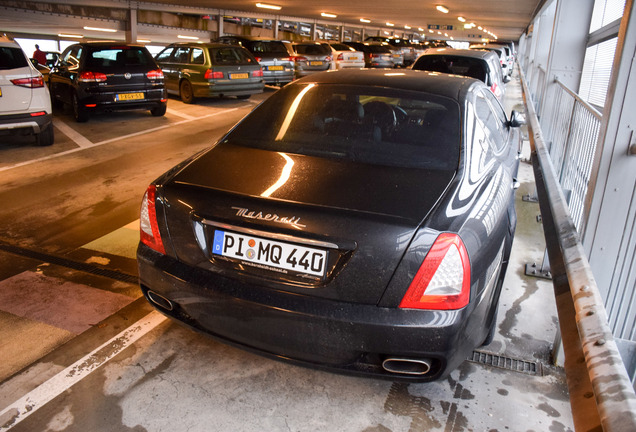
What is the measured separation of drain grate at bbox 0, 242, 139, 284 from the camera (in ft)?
12.9

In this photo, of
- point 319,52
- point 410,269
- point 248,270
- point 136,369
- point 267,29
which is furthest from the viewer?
point 267,29

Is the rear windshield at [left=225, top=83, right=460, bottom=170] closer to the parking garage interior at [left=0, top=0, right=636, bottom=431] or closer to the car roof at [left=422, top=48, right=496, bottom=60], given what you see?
Result: the parking garage interior at [left=0, top=0, right=636, bottom=431]

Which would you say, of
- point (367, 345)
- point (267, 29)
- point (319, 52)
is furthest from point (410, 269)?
point (267, 29)

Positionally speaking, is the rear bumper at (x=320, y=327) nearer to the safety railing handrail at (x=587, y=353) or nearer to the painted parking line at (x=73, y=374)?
the safety railing handrail at (x=587, y=353)

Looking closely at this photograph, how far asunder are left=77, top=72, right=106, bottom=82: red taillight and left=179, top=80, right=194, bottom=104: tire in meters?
3.63

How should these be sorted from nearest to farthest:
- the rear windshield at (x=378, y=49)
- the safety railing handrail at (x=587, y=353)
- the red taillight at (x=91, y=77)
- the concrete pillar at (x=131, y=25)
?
the safety railing handrail at (x=587, y=353) < the red taillight at (x=91, y=77) < the concrete pillar at (x=131, y=25) < the rear windshield at (x=378, y=49)

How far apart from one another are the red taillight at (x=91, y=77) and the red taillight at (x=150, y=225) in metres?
8.08

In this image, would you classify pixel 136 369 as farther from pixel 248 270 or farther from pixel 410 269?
pixel 410 269

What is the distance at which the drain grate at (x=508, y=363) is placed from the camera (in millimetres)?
2910

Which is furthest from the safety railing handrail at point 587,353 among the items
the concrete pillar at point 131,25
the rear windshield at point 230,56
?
the concrete pillar at point 131,25

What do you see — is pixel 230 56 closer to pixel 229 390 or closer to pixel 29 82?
pixel 29 82

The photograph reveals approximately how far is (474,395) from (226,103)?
1227 cm

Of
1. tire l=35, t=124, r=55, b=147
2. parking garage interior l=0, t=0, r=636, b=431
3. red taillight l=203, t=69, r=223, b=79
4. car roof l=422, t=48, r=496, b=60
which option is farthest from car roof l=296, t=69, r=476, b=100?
red taillight l=203, t=69, r=223, b=79

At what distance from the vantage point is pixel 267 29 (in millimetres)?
35344
